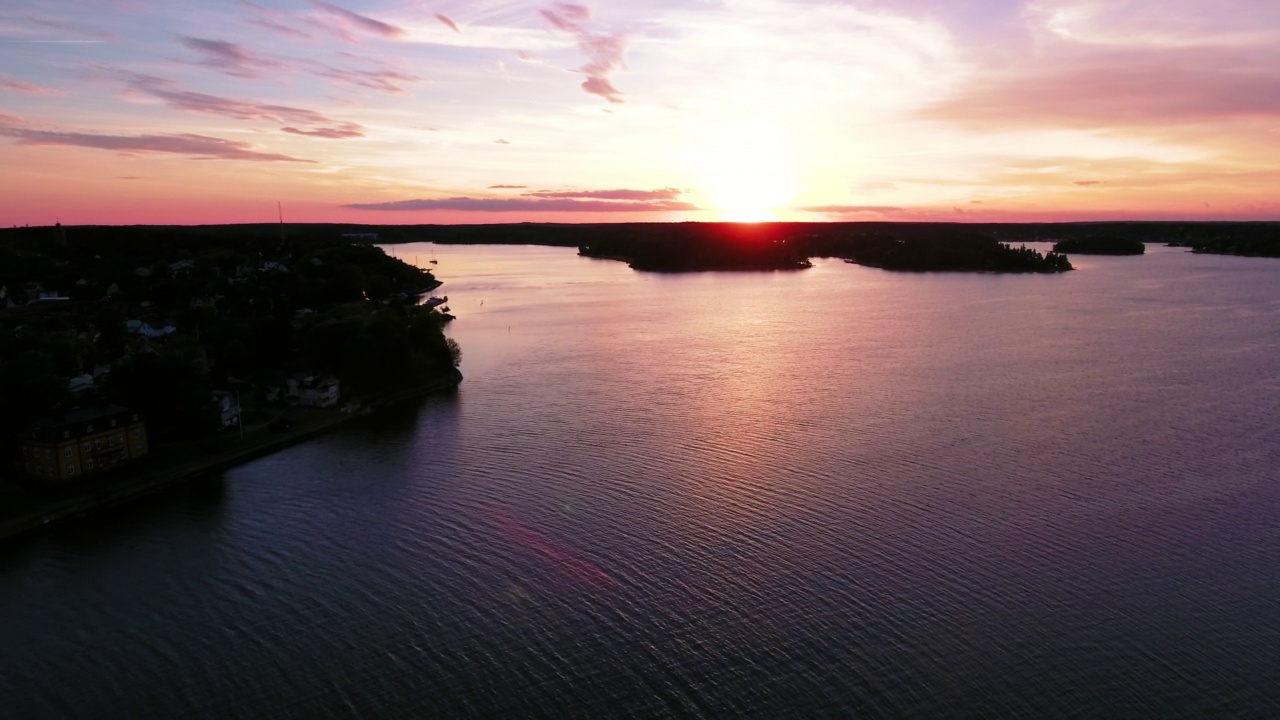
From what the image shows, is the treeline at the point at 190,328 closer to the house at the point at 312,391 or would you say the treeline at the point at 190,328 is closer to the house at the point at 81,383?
the house at the point at 81,383

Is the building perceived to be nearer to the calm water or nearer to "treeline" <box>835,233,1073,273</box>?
the calm water

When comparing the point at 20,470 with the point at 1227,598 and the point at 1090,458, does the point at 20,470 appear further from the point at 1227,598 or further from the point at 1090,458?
the point at 1090,458

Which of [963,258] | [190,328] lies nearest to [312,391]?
[190,328]

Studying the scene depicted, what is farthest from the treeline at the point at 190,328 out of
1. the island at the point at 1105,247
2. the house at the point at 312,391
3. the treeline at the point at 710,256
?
the island at the point at 1105,247

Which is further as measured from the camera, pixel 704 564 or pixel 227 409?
pixel 227 409

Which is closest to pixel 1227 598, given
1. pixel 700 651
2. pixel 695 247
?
pixel 700 651

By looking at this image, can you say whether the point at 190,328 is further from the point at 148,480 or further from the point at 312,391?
the point at 148,480

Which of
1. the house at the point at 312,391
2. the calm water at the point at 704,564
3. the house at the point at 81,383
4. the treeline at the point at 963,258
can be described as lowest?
the calm water at the point at 704,564
